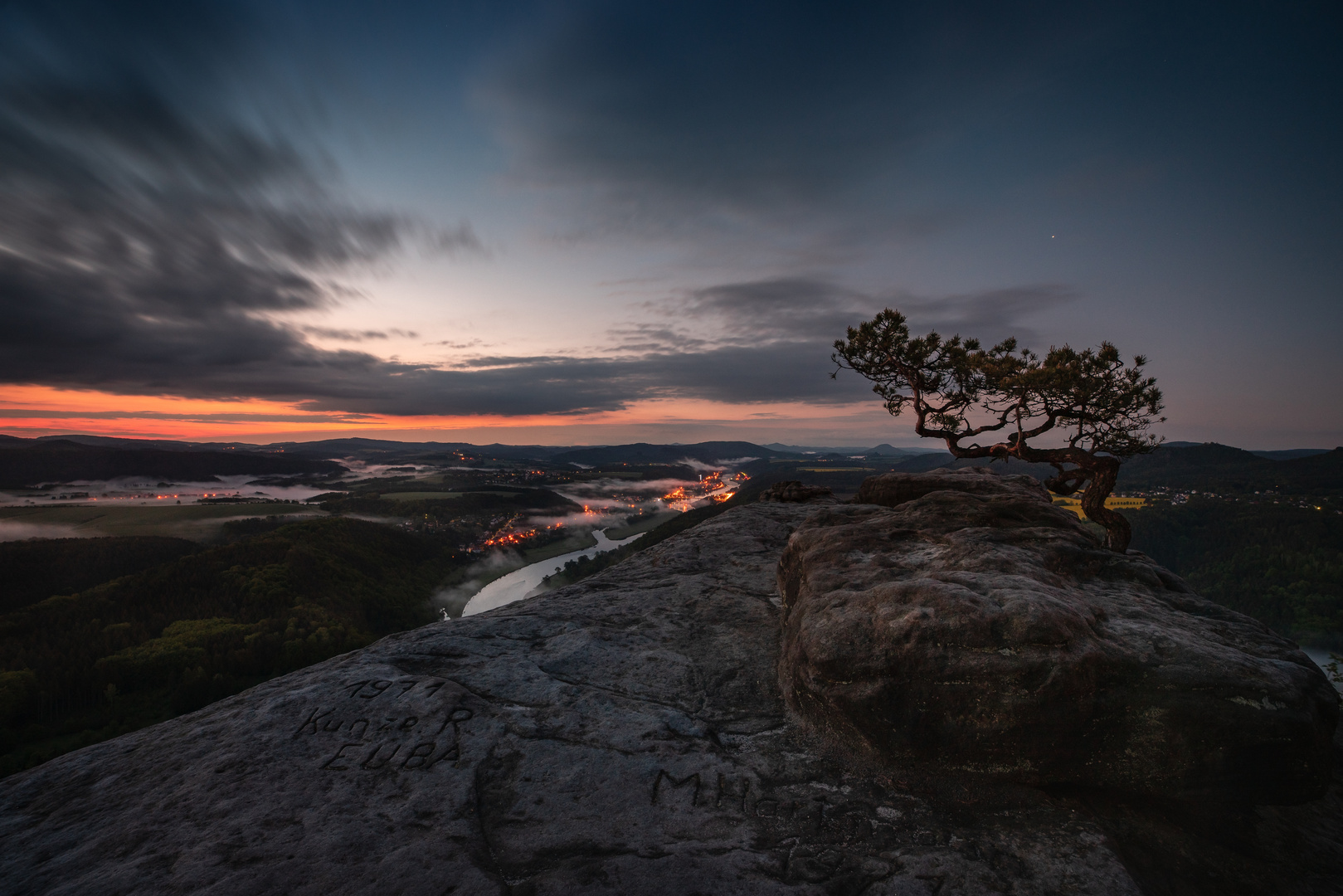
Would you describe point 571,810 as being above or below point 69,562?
above

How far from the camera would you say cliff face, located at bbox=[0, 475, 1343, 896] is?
236 inches

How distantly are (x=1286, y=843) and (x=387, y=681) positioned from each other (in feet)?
47.3

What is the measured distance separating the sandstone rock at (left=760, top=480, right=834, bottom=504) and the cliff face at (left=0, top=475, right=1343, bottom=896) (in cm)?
1755

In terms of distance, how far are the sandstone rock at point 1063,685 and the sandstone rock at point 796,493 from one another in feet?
56.2

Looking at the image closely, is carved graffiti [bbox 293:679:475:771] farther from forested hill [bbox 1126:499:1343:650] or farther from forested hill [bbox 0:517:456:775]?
forested hill [bbox 1126:499:1343:650]

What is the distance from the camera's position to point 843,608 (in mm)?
9344

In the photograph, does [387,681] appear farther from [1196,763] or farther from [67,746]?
[67,746]

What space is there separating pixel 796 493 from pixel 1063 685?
2025 cm

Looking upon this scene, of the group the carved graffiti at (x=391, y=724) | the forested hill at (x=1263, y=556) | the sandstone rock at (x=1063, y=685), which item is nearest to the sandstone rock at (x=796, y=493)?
the sandstone rock at (x=1063, y=685)

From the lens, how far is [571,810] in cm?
707

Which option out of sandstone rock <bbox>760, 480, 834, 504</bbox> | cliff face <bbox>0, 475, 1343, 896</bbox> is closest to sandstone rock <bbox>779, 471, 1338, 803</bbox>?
cliff face <bbox>0, 475, 1343, 896</bbox>

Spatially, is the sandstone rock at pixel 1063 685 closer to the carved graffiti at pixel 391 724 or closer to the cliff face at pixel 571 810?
the cliff face at pixel 571 810

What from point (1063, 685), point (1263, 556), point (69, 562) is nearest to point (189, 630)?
point (69, 562)

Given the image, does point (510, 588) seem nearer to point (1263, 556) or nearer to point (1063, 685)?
point (1063, 685)
